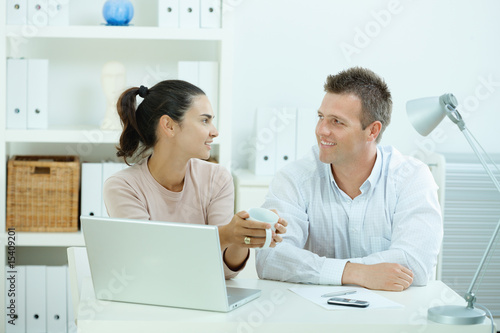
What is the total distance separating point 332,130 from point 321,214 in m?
0.28

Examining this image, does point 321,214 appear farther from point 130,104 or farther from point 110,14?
point 110,14

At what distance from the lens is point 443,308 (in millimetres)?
1613

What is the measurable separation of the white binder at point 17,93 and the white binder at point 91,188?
1.13 ft

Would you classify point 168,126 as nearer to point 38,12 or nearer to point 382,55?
point 38,12

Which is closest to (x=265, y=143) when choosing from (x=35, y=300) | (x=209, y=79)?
(x=209, y=79)

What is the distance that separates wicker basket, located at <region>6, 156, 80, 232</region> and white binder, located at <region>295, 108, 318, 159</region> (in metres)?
1.03

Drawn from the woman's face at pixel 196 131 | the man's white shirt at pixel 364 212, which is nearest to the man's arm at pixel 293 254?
the man's white shirt at pixel 364 212

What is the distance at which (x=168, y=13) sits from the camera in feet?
10.1

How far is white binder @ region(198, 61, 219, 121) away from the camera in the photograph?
10.2 feet

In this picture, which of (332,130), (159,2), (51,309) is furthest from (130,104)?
(51,309)

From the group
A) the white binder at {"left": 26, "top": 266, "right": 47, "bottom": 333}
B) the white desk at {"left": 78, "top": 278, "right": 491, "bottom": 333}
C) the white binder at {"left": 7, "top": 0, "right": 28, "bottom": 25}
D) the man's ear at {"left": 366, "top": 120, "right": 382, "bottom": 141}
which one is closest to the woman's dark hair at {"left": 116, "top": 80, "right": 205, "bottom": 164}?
the man's ear at {"left": 366, "top": 120, "right": 382, "bottom": 141}

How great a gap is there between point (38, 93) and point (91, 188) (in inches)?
19.1

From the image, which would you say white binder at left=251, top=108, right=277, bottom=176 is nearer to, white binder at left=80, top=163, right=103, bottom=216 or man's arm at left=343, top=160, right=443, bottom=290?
white binder at left=80, top=163, right=103, bottom=216

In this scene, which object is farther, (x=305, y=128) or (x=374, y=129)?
(x=305, y=128)
